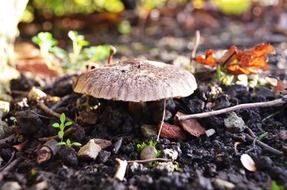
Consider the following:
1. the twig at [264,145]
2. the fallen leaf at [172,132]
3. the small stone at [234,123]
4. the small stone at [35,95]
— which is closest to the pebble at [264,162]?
the twig at [264,145]

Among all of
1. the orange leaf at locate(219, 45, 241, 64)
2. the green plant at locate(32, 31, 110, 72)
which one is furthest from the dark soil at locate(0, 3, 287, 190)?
the green plant at locate(32, 31, 110, 72)

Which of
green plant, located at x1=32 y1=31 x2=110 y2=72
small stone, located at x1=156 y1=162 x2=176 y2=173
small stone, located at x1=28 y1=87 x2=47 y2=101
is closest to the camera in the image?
small stone, located at x1=156 y1=162 x2=176 y2=173

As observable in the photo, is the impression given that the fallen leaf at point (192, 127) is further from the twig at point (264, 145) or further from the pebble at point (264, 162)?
the pebble at point (264, 162)

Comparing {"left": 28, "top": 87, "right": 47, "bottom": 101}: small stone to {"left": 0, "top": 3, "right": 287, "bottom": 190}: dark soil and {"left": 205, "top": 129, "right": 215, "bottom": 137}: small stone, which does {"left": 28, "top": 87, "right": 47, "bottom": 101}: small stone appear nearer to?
{"left": 0, "top": 3, "right": 287, "bottom": 190}: dark soil

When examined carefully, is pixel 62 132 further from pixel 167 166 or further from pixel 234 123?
pixel 234 123

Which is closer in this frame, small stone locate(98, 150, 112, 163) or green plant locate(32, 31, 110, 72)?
small stone locate(98, 150, 112, 163)

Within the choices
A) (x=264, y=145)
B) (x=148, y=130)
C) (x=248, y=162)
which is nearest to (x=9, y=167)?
(x=148, y=130)

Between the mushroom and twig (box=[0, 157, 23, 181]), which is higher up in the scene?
the mushroom

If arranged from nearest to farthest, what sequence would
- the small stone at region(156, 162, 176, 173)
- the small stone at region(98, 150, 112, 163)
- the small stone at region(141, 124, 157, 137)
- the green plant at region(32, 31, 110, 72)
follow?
the small stone at region(156, 162, 176, 173), the small stone at region(98, 150, 112, 163), the small stone at region(141, 124, 157, 137), the green plant at region(32, 31, 110, 72)
